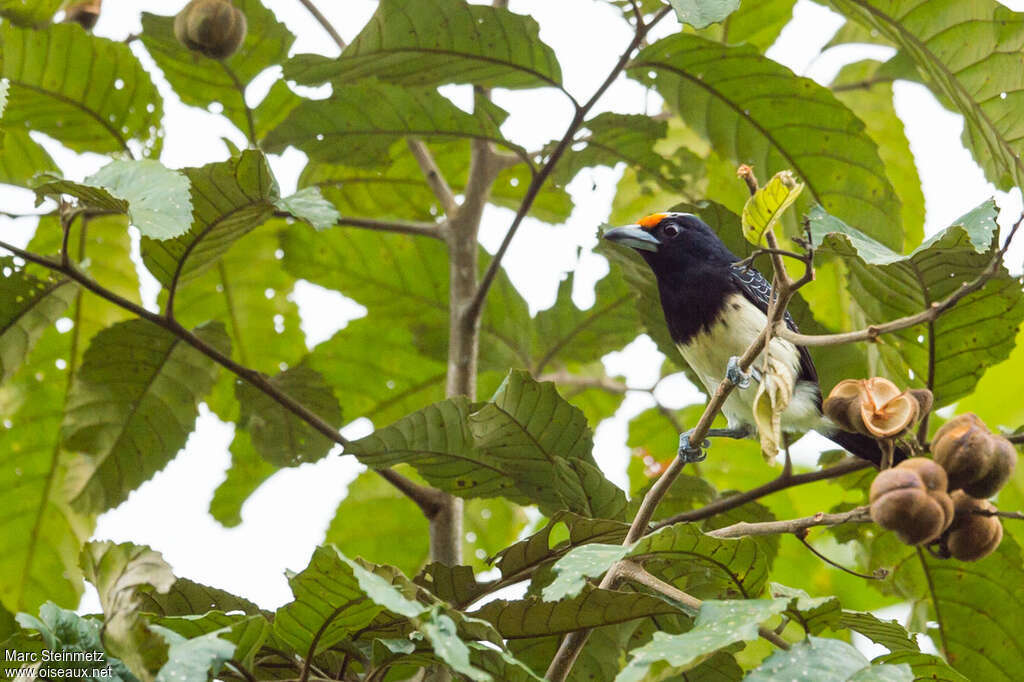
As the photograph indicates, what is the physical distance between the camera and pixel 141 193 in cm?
203

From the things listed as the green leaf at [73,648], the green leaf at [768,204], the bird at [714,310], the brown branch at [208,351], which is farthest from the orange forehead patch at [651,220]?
the green leaf at [73,648]

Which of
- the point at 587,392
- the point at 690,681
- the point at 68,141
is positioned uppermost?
the point at 68,141

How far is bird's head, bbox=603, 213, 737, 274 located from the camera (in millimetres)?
3244

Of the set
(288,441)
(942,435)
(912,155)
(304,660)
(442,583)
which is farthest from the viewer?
(912,155)

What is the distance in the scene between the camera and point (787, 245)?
123 inches

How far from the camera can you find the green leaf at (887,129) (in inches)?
129

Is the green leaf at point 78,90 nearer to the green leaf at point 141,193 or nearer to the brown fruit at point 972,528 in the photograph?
the green leaf at point 141,193

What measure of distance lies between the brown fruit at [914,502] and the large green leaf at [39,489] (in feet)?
6.77

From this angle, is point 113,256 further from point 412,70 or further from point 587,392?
point 587,392

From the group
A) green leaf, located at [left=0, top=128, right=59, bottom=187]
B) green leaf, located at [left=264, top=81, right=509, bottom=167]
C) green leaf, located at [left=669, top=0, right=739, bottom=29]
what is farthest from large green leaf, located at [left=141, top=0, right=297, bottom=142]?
green leaf, located at [left=669, top=0, right=739, bottom=29]

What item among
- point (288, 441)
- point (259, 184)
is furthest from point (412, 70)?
point (288, 441)

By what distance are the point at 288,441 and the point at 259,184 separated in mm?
815

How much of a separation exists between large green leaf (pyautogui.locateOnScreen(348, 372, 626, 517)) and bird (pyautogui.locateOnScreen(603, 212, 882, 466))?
88 centimetres

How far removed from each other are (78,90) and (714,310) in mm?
1647
